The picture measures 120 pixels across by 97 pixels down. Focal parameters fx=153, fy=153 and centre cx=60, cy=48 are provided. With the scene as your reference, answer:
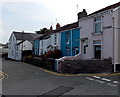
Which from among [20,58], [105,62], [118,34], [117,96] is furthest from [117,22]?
[20,58]

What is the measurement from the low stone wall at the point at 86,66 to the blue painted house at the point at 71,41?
18.5 ft

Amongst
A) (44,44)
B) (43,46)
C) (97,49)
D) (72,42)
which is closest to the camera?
(97,49)

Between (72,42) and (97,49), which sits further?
(72,42)

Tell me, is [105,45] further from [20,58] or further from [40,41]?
[20,58]

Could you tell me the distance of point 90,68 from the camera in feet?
46.5

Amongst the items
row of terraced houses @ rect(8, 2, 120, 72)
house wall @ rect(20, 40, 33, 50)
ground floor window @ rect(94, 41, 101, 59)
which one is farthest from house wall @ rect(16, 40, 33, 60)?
ground floor window @ rect(94, 41, 101, 59)

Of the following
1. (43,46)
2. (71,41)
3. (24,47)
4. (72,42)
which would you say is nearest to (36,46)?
(43,46)

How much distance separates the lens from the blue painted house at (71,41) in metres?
20.2

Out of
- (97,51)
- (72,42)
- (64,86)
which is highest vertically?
(72,42)

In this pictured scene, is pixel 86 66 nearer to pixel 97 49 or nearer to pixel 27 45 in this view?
pixel 97 49

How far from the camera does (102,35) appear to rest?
15977 mm

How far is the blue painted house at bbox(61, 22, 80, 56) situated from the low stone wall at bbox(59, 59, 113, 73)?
564cm

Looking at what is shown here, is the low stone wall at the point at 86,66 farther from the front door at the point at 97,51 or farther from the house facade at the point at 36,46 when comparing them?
the house facade at the point at 36,46

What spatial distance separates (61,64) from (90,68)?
2723 millimetres
